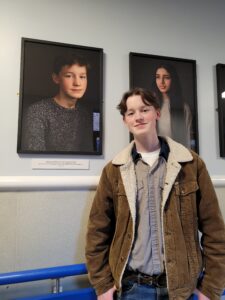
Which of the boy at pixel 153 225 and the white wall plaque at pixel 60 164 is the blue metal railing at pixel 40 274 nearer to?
the boy at pixel 153 225

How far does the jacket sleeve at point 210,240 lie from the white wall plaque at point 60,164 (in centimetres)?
53

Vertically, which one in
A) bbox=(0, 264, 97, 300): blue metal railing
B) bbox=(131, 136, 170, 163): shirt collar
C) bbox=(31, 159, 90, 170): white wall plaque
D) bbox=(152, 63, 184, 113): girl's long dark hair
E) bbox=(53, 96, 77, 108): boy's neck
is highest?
bbox=(152, 63, 184, 113): girl's long dark hair

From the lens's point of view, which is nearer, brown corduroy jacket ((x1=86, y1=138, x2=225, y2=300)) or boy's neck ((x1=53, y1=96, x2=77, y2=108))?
brown corduroy jacket ((x1=86, y1=138, x2=225, y2=300))

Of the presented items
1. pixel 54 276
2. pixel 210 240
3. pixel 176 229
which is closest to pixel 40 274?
pixel 54 276

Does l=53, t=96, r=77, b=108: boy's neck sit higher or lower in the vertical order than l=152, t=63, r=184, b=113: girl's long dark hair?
lower

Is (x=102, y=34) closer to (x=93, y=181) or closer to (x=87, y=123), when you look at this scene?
(x=87, y=123)

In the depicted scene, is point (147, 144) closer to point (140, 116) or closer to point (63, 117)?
point (140, 116)

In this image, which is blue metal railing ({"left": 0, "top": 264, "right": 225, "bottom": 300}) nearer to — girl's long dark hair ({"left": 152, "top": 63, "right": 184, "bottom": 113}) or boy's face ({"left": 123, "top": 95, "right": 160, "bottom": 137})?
boy's face ({"left": 123, "top": 95, "right": 160, "bottom": 137})

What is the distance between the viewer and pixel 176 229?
34.0 inches

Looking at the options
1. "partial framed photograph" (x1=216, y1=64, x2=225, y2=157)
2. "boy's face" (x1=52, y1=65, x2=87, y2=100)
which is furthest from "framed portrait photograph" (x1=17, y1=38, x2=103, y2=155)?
"partial framed photograph" (x1=216, y1=64, x2=225, y2=157)

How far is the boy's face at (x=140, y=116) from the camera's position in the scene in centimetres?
94

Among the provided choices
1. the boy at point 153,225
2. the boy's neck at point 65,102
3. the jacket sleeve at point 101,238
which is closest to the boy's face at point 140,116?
the boy at point 153,225

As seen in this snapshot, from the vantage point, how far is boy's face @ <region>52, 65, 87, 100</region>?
1.18 metres

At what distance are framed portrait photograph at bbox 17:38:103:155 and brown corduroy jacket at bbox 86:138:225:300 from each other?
311 mm
